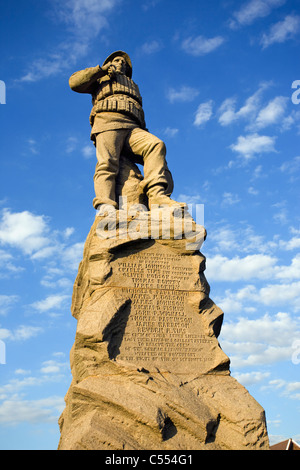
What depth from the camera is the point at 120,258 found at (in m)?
5.77

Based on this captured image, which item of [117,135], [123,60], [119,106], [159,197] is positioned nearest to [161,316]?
[159,197]

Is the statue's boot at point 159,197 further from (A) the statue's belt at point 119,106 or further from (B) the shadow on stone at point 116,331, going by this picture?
(B) the shadow on stone at point 116,331

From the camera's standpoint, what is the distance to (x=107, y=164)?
22.9ft

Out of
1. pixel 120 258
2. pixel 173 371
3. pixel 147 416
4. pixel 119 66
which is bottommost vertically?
pixel 147 416

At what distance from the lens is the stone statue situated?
22.5 ft

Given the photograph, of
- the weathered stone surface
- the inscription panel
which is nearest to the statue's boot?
the weathered stone surface

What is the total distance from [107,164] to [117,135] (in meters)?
0.58

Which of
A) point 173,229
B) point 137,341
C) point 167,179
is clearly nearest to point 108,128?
point 167,179

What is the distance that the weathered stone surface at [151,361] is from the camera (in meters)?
4.64

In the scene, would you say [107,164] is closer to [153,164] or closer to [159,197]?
[153,164]

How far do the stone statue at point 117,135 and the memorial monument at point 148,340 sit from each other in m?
0.03
